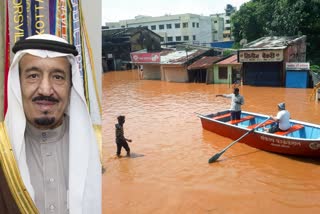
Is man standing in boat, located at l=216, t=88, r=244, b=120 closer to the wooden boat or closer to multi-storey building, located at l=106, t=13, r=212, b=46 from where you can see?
the wooden boat

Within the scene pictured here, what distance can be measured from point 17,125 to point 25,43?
0.41 meters

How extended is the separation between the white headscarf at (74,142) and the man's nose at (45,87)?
0.11 meters

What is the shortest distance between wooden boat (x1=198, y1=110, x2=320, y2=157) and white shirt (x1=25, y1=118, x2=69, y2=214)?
8995 millimetres

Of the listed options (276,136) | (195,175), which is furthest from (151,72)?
(195,175)

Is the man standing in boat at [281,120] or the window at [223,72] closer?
the man standing in boat at [281,120]

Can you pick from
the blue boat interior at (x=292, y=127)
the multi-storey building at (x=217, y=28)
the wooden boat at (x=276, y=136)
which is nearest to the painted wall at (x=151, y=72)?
the blue boat interior at (x=292, y=127)

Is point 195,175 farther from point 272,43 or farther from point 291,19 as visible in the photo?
point 291,19

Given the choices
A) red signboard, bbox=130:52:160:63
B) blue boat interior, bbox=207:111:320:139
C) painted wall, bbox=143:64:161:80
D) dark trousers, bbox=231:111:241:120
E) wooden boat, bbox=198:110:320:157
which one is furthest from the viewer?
painted wall, bbox=143:64:161:80

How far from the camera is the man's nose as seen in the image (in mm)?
1608

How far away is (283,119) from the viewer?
34.3ft

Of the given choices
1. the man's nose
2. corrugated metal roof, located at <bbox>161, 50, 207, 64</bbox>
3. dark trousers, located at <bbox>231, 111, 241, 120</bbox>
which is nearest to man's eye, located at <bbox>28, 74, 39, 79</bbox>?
the man's nose

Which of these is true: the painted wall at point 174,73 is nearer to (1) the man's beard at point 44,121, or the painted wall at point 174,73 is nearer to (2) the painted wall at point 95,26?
(2) the painted wall at point 95,26

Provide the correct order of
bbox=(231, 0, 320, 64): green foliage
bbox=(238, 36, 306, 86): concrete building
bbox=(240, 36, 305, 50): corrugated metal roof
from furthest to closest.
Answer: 1. bbox=(231, 0, 320, 64): green foliage
2. bbox=(240, 36, 305, 50): corrugated metal roof
3. bbox=(238, 36, 306, 86): concrete building

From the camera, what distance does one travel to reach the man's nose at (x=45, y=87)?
1.61 metres
